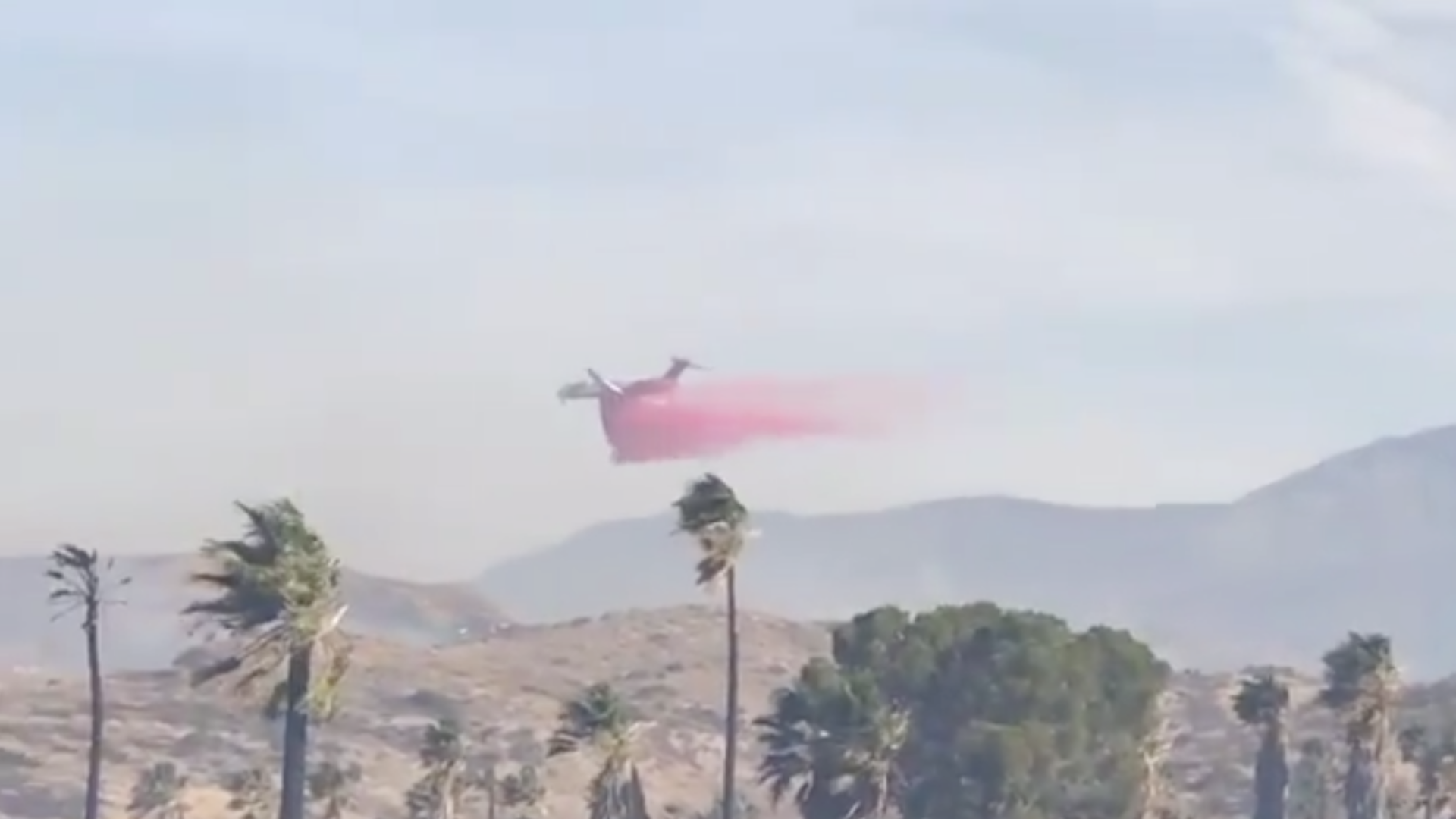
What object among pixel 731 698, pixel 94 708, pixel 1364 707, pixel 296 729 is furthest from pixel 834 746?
pixel 296 729

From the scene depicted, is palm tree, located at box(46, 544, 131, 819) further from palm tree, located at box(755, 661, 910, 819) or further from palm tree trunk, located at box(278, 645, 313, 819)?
palm tree, located at box(755, 661, 910, 819)

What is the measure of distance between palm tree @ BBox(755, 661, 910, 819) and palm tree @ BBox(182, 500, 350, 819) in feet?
166

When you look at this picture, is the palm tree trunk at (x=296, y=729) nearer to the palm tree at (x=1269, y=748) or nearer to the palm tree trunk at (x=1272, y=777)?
the palm tree trunk at (x=1272, y=777)

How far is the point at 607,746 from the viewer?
15475 cm

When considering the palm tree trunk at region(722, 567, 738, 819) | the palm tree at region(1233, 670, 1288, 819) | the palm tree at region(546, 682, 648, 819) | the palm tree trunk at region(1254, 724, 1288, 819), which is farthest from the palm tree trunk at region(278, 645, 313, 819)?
the palm tree at region(1233, 670, 1288, 819)

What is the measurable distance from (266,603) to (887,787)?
60057 mm

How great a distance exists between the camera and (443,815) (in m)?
183

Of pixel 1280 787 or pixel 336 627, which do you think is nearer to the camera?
pixel 336 627

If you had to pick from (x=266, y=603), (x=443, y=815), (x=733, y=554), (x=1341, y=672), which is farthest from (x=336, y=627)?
(x=1341, y=672)

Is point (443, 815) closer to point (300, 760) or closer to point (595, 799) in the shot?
point (595, 799)

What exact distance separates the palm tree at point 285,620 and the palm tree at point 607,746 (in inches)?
1550

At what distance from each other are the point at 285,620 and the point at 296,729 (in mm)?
4256

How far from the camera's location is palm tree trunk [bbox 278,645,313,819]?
10856cm

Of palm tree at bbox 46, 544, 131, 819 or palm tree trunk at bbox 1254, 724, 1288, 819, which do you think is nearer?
palm tree at bbox 46, 544, 131, 819
